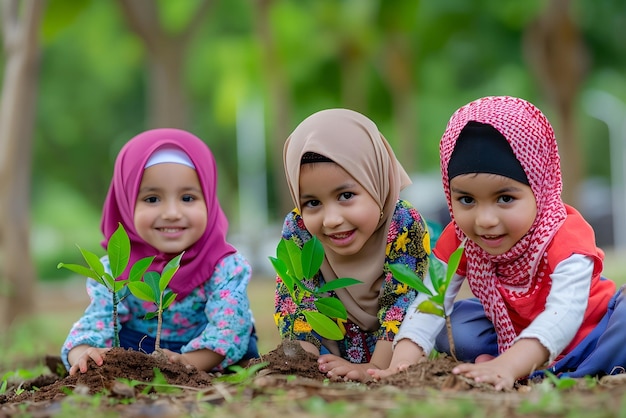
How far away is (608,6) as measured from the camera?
13422mm

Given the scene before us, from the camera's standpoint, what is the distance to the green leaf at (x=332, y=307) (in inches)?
128

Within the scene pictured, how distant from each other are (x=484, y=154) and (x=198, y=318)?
61.8 inches

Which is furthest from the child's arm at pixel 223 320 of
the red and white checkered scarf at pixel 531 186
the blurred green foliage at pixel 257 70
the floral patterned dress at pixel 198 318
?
the blurred green foliage at pixel 257 70

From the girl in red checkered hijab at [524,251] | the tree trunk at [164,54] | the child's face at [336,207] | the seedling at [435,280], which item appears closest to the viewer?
the seedling at [435,280]

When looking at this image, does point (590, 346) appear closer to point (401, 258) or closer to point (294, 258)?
point (401, 258)

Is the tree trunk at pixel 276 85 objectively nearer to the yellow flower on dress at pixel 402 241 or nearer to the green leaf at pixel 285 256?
the yellow flower on dress at pixel 402 241

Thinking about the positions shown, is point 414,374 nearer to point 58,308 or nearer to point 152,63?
point 152,63

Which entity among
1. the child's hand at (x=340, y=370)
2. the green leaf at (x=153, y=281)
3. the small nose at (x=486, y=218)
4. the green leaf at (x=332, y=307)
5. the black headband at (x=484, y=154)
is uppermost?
the black headband at (x=484, y=154)

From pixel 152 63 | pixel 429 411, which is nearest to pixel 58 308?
pixel 152 63

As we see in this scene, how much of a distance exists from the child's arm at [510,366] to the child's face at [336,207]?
796 millimetres

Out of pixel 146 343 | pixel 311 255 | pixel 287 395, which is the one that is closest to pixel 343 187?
pixel 311 255

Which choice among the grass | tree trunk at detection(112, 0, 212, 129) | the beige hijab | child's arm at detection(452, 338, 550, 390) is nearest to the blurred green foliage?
tree trunk at detection(112, 0, 212, 129)

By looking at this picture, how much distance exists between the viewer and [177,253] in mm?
3932

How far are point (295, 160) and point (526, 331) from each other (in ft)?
3.65
